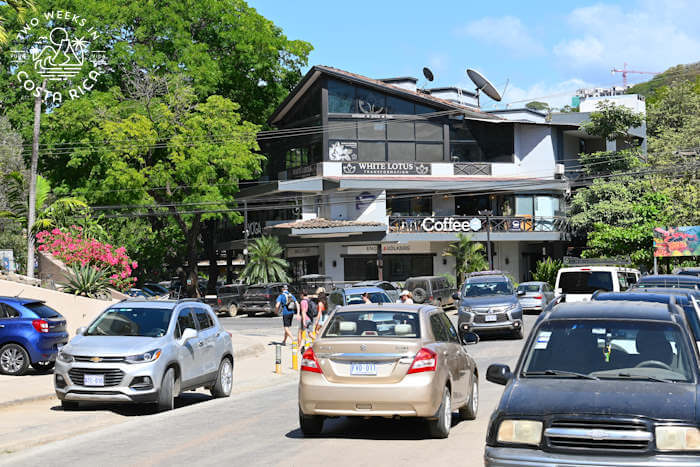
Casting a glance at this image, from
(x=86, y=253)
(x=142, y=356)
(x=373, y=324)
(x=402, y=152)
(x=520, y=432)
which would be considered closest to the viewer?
(x=520, y=432)

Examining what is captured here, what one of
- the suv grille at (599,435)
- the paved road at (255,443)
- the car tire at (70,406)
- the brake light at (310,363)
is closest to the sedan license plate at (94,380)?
the paved road at (255,443)

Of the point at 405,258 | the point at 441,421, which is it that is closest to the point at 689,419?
the point at 441,421

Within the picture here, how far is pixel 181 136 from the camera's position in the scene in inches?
1918

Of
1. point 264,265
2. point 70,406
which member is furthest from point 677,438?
point 264,265

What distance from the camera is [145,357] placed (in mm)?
14359

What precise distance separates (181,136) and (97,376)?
3571 centimetres

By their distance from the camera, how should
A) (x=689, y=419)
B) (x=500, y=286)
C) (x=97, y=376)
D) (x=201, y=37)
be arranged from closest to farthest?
1. (x=689, y=419)
2. (x=97, y=376)
3. (x=500, y=286)
4. (x=201, y=37)

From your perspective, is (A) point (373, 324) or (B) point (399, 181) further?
(B) point (399, 181)

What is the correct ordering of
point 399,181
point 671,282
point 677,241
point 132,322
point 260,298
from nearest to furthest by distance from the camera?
point 132,322
point 671,282
point 260,298
point 677,241
point 399,181

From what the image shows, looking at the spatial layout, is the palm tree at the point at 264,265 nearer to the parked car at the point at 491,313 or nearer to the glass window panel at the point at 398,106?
the glass window panel at the point at 398,106

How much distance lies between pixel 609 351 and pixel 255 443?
16.8 feet

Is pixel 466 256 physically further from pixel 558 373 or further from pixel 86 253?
pixel 558 373

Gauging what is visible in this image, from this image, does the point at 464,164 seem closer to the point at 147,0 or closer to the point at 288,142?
the point at 288,142

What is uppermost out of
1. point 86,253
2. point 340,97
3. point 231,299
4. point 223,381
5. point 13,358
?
point 340,97
